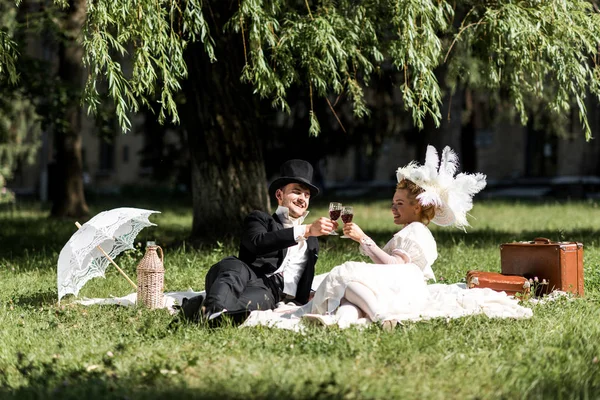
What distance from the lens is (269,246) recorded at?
638 centimetres

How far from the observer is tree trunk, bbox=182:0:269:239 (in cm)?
1135

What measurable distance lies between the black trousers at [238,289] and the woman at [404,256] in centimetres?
34

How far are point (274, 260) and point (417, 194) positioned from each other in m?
1.24

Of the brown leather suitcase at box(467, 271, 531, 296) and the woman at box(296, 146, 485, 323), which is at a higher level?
the woman at box(296, 146, 485, 323)

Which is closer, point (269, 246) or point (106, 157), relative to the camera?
point (269, 246)

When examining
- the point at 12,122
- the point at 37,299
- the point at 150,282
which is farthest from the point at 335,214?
the point at 12,122

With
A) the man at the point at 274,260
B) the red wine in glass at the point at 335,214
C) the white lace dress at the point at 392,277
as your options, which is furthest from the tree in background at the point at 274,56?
the white lace dress at the point at 392,277

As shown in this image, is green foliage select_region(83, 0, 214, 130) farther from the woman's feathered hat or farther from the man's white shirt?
the woman's feathered hat

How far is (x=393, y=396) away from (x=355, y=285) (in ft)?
5.96

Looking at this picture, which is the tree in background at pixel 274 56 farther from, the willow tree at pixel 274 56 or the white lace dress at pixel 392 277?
the white lace dress at pixel 392 277

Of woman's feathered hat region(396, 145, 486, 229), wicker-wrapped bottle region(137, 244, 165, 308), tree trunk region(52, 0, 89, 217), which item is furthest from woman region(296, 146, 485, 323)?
tree trunk region(52, 0, 89, 217)

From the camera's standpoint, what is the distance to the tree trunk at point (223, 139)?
11.4 metres

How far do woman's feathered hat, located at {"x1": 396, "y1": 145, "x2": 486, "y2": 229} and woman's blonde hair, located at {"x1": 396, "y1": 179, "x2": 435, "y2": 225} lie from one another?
38 mm

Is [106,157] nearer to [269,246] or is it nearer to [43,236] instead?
[43,236]
